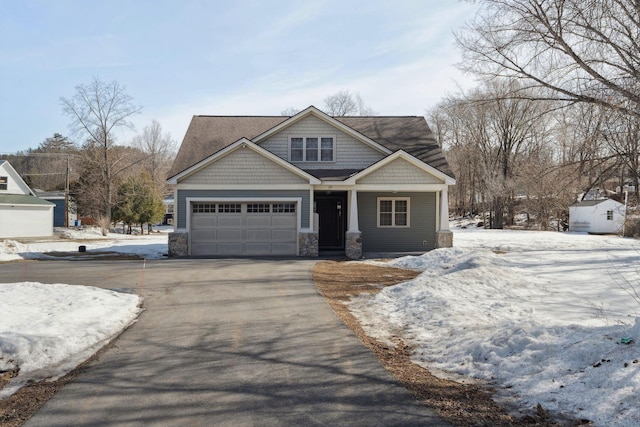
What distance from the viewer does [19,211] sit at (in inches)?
1502

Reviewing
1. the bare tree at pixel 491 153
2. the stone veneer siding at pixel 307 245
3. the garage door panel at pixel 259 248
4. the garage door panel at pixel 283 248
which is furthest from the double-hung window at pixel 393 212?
the bare tree at pixel 491 153

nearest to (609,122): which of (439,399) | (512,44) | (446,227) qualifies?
(512,44)

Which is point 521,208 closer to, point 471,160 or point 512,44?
point 471,160

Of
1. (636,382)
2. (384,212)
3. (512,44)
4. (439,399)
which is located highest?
(512,44)

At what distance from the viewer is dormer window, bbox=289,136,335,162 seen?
2305cm

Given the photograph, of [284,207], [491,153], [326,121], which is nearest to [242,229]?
[284,207]

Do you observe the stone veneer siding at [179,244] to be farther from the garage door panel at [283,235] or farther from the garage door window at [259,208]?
the garage door panel at [283,235]

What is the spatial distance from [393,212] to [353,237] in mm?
3169

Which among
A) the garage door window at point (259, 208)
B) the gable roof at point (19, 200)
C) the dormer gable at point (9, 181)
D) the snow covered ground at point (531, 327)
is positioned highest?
the dormer gable at point (9, 181)

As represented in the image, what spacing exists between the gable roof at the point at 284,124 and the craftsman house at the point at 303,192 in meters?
0.11

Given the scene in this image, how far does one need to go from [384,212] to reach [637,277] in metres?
11.1

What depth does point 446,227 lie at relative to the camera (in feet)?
72.0

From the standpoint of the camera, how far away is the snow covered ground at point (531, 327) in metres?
4.79

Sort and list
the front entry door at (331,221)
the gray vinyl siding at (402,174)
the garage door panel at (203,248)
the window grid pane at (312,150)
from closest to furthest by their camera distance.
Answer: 1. the garage door panel at (203,248)
2. the gray vinyl siding at (402,174)
3. the window grid pane at (312,150)
4. the front entry door at (331,221)
